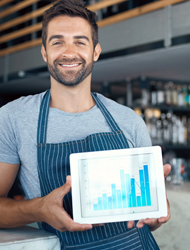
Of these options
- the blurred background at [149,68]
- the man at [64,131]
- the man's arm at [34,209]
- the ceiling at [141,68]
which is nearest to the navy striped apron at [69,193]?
the man at [64,131]

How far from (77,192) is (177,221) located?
4.73ft

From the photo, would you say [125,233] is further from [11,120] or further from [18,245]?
[11,120]

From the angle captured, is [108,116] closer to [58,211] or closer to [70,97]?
[70,97]

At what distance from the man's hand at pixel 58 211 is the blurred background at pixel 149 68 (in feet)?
3.44

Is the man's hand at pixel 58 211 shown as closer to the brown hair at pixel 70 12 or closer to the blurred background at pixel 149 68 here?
the brown hair at pixel 70 12

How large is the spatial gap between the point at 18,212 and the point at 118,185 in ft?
1.11

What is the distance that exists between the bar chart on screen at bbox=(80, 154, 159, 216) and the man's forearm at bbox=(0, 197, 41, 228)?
0.17 meters

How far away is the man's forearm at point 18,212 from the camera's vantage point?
976 mm

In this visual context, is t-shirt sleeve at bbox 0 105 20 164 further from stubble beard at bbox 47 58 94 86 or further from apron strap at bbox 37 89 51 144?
stubble beard at bbox 47 58 94 86

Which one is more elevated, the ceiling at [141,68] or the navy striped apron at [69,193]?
the ceiling at [141,68]

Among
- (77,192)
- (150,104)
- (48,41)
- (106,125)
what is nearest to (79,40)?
(48,41)

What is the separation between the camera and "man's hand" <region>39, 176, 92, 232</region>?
34.9 inches

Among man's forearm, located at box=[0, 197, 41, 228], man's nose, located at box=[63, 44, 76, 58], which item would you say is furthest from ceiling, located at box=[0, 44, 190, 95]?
man's forearm, located at box=[0, 197, 41, 228]

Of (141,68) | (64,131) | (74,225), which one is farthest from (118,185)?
(141,68)
